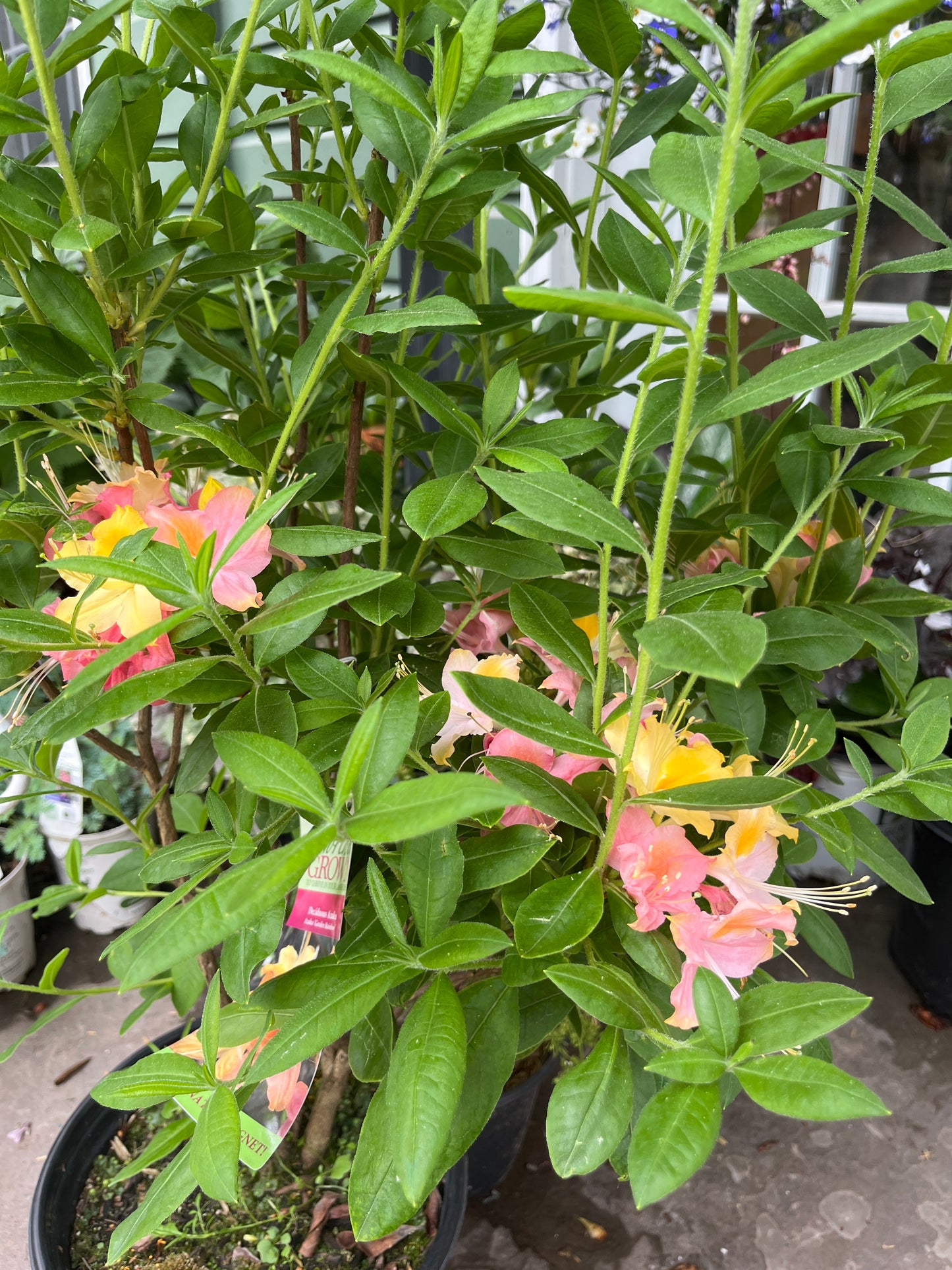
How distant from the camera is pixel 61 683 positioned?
2.71 feet

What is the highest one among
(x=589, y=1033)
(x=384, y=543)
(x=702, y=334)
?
(x=702, y=334)

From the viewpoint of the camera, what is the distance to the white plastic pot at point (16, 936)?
1627 millimetres

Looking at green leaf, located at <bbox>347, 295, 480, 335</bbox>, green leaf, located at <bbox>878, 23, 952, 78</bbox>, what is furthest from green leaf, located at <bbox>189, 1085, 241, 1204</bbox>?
green leaf, located at <bbox>878, 23, 952, 78</bbox>

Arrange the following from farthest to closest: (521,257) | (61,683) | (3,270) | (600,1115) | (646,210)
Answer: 1. (521,257)
2. (61,683)
3. (3,270)
4. (646,210)
5. (600,1115)

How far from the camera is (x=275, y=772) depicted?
1.43 ft

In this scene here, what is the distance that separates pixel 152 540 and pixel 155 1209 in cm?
39

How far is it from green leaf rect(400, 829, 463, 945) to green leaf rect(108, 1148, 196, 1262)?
7.9 inches

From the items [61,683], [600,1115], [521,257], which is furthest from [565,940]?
[521,257]

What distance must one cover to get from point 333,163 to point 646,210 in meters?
0.34

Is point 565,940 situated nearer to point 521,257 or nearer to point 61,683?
point 61,683

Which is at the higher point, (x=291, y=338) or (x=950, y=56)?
(x=950, y=56)

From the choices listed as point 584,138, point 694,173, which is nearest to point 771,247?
point 694,173

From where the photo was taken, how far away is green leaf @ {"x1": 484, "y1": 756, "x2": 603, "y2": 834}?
20.6 inches

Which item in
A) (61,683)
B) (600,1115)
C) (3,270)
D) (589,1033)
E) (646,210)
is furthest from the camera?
(589,1033)
